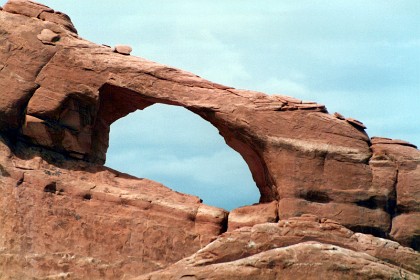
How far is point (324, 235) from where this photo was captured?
31703 millimetres

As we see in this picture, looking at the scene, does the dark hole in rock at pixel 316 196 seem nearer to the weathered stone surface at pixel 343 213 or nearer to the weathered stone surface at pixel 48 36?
the weathered stone surface at pixel 343 213

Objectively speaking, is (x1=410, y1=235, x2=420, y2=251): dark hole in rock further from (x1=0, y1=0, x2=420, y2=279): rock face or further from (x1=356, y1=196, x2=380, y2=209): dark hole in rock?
(x1=356, y1=196, x2=380, y2=209): dark hole in rock

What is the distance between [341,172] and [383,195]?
1.37 m

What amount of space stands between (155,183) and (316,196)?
4732mm

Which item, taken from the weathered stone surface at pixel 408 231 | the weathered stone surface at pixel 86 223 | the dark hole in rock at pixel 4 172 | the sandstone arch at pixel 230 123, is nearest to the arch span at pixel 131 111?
the sandstone arch at pixel 230 123

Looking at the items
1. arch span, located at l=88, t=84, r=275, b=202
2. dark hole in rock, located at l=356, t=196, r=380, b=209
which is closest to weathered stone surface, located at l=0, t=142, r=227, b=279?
arch span, located at l=88, t=84, r=275, b=202

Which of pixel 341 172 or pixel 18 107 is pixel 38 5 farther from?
pixel 341 172

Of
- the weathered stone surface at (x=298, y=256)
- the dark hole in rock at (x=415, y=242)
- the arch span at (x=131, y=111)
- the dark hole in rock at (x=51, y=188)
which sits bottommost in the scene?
the weathered stone surface at (x=298, y=256)

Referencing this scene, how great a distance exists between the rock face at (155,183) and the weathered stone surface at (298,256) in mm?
40

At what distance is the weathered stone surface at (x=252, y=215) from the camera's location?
109 feet

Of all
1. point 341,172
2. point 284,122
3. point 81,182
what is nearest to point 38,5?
point 81,182

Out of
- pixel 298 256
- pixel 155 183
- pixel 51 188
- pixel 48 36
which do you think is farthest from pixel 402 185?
pixel 48 36

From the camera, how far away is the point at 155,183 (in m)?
34.1

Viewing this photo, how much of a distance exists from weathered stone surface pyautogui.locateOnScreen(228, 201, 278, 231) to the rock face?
0.05m
